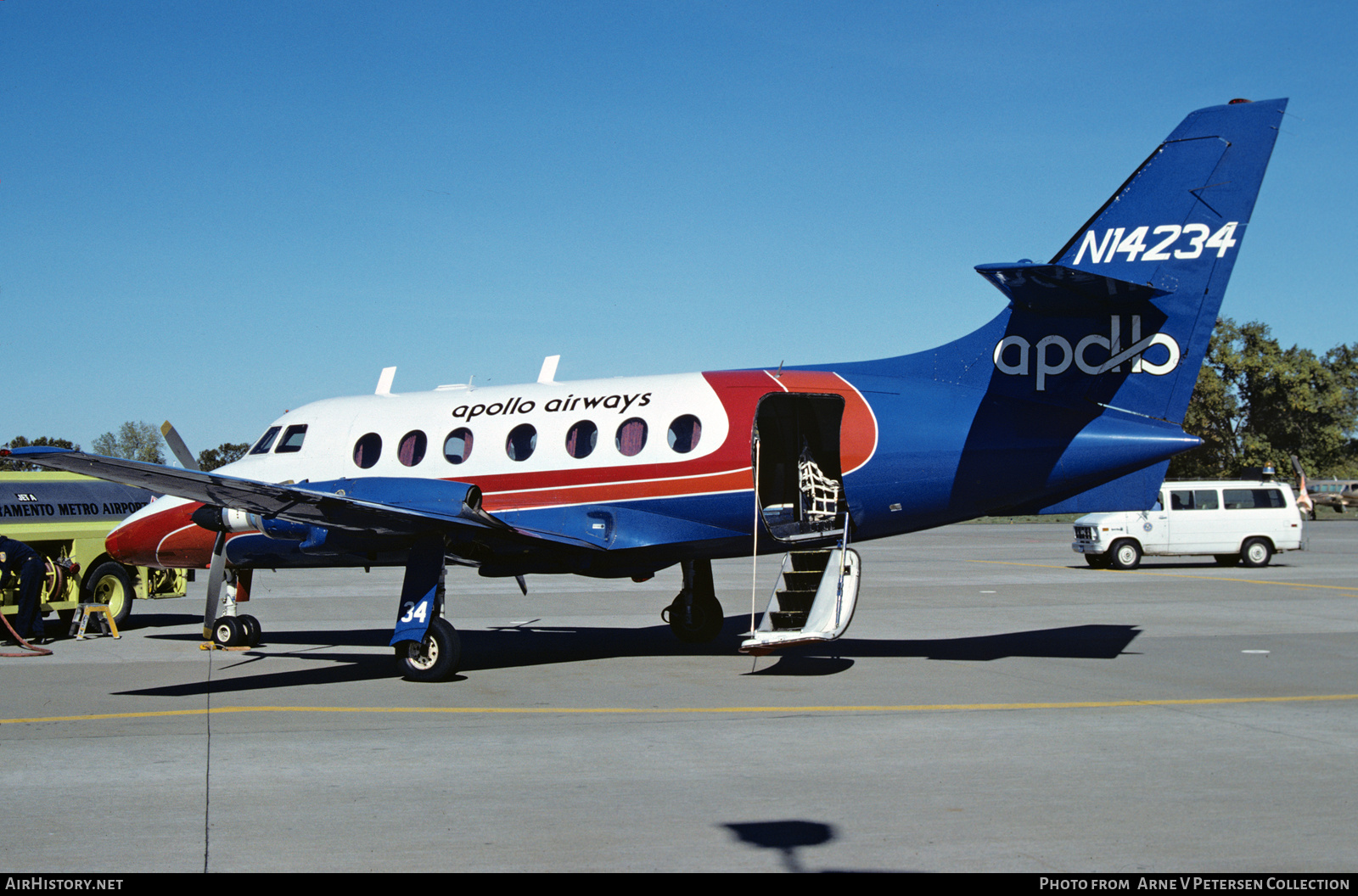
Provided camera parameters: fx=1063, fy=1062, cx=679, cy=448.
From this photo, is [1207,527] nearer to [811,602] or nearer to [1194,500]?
[1194,500]

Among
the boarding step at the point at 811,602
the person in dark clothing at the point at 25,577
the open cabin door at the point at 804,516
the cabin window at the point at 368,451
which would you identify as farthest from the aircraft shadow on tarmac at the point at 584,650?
the cabin window at the point at 368,451

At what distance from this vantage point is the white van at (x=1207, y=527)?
28953mm

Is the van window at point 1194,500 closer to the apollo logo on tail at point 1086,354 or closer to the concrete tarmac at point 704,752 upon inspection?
the concrete tarmac at point 704,752

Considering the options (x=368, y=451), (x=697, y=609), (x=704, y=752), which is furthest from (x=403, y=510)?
(x=697, y=609)

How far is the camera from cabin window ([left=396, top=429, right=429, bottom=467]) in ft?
48.4

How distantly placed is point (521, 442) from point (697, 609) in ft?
12.0

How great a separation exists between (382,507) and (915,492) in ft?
20.4

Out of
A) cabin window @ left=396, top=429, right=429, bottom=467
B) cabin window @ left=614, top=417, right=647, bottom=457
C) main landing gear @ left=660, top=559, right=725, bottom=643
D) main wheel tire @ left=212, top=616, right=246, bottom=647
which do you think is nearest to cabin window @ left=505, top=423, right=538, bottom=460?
cabin window @ left=614, top=417, right=647, bottom=457

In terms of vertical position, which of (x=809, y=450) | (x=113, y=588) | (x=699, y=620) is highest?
(x=809, y=450)

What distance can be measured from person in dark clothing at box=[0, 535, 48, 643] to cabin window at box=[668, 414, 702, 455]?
32.6ft

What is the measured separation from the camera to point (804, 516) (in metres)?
14.0

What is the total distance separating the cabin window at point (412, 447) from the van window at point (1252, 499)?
76.8 feet

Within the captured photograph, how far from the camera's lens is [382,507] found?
11648mm
